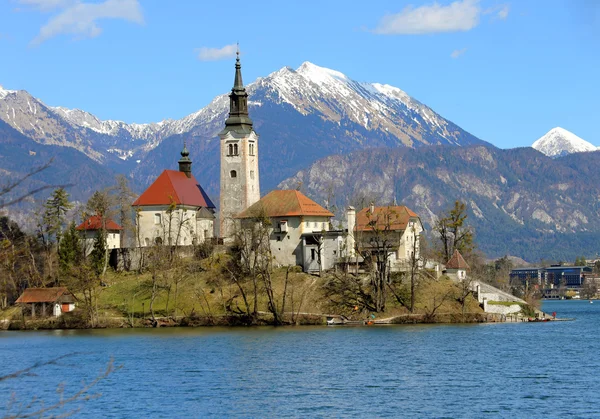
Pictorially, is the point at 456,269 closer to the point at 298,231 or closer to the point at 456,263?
the point at 456,263

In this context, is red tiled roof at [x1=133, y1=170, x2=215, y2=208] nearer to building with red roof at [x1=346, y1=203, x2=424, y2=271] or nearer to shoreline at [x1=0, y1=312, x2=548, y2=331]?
shoreline at [x1=0, y1=312, x2=548, y2=331]

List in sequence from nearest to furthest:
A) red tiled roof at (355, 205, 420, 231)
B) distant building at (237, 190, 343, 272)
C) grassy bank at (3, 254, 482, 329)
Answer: grassy bank at (3, 254, 482, 329) → red tiled roof at (355, 205, 420, 231) → distant building at (237, 190, 343, 272)

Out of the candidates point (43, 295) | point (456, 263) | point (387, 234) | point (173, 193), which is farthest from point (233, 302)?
point (456, 263)

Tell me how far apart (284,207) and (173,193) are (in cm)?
1599

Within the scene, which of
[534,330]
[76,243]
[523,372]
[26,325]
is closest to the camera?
[523,372]

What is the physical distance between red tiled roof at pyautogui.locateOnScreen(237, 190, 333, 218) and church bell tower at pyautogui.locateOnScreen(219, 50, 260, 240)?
26.1ft

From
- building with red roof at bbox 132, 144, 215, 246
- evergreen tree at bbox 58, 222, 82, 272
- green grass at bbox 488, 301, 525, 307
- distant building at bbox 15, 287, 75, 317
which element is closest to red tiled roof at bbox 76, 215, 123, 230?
building with red roof at bbox 132, 144, 215, 246

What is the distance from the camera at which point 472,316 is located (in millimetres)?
98625

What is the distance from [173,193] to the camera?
120 meters

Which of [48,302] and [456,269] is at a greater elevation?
[456,269]

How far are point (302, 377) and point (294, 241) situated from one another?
52572mm

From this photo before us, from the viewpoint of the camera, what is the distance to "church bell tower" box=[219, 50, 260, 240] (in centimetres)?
12225

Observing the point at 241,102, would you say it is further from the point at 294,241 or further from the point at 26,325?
the point at 26,325

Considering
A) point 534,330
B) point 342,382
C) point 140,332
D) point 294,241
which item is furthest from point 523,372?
point 294,241
